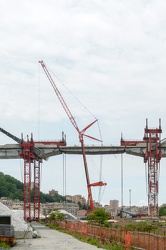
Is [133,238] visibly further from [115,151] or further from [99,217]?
[115,151]

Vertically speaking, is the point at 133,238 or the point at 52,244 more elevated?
the point at 133,238

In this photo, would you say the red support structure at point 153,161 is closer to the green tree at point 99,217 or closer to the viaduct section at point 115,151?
the viaduct section at point 115,151

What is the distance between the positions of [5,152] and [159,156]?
33.0m

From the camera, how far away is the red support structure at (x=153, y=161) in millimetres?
113062

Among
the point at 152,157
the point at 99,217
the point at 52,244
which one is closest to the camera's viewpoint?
the point at 52,244

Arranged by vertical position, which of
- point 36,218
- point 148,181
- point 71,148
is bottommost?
point 36,218

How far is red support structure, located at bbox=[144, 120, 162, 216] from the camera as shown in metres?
113

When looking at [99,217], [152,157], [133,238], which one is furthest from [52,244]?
[152,157]

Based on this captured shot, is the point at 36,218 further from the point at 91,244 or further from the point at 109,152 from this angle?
the point at 91,244

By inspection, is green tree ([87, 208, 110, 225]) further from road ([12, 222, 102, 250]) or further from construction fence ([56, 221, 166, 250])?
construction fence ([56, 221, 166, 250])

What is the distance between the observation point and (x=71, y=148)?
11769cm

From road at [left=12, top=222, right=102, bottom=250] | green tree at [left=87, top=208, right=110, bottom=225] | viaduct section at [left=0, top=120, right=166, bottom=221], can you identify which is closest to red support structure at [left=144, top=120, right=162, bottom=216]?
viaduct section at [left=0, top=120, right=166, bottom=221]

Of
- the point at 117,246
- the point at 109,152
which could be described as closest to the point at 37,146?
the point at 109,152

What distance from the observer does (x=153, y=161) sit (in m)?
115
